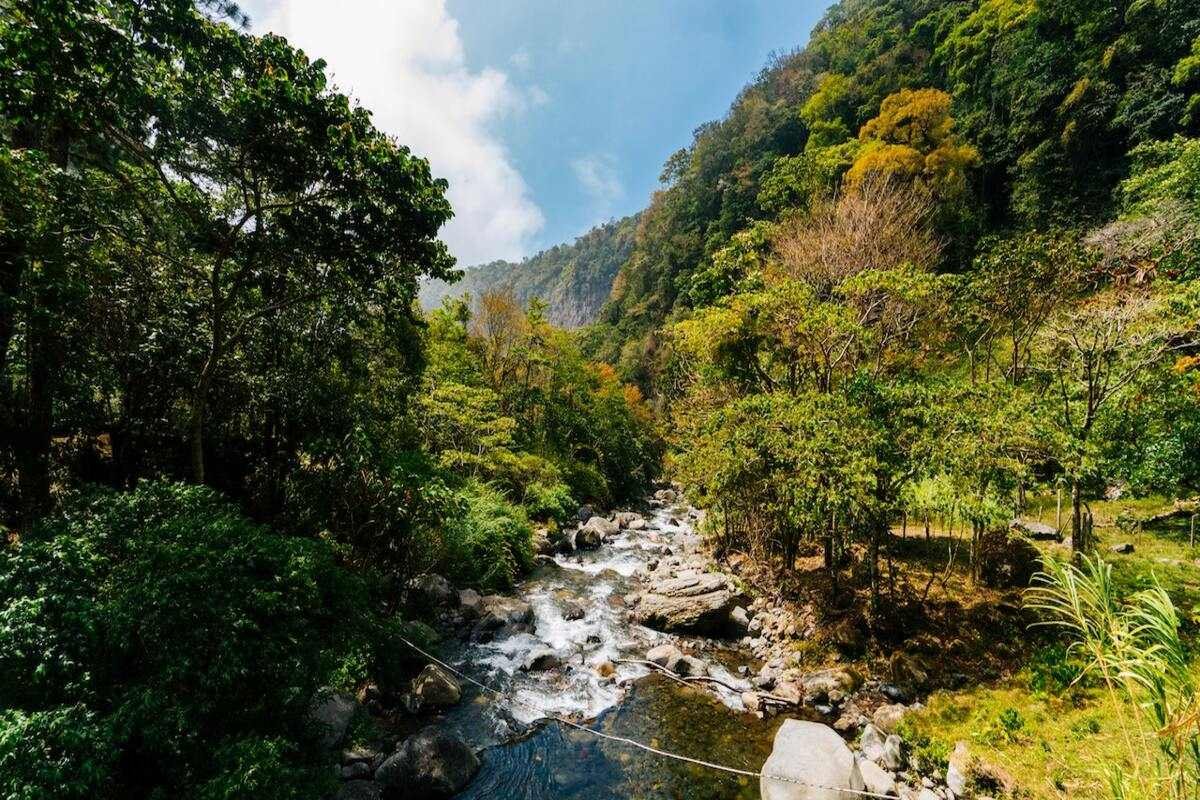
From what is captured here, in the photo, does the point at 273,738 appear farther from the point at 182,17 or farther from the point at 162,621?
the point at 182,17

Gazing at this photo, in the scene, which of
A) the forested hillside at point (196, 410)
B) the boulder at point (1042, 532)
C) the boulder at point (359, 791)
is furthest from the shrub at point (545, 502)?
the boulder at point (1042, 532)

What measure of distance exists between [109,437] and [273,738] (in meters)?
7.70

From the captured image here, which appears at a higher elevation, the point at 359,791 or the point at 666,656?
the point at 359,791

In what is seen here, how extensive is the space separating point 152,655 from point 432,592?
7.64 m

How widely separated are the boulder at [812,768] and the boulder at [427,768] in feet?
13.2

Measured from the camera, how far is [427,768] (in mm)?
6277

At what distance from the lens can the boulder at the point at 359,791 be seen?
222 inches

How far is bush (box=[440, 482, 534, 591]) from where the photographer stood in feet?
41.1

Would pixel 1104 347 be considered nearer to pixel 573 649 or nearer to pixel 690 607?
pixel 690 607

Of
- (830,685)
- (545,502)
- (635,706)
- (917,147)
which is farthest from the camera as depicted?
(917,147)

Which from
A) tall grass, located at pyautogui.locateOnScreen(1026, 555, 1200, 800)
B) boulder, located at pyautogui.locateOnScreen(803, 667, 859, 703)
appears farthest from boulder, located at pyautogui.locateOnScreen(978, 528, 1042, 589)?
tall grass, located at pyautogui.locateOnScreen(1026, 555, 1200, 800)

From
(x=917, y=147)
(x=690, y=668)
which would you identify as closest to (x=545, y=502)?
(x=690, y=668)

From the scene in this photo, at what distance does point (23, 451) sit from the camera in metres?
6.96

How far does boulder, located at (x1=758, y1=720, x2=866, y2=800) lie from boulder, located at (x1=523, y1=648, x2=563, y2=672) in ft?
14.5
